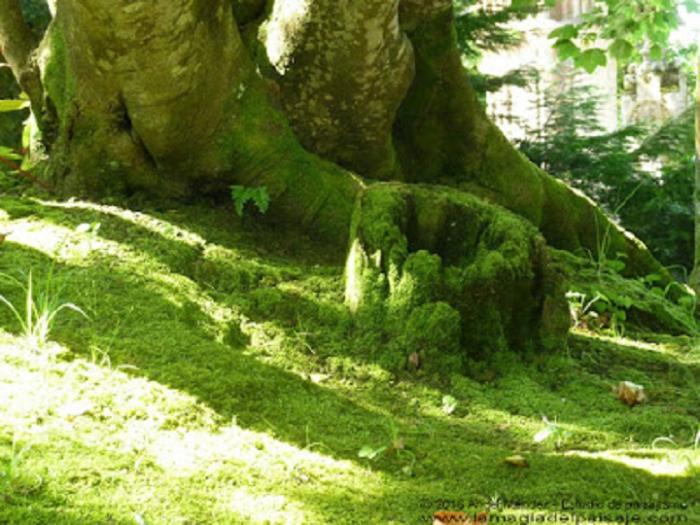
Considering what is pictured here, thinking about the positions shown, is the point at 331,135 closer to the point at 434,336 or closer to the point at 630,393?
the point at 434,336

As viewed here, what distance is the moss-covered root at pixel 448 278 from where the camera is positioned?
3537mm

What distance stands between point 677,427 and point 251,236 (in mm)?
2499

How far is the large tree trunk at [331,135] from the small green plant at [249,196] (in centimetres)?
16

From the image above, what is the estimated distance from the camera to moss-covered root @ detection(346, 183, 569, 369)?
354 centimetres

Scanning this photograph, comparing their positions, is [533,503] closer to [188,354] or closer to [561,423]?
[561,423]

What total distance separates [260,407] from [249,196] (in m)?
1.91

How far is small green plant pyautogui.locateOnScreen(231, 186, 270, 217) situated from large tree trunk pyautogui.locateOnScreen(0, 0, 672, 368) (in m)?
0.16

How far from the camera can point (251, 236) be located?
455 centimetres

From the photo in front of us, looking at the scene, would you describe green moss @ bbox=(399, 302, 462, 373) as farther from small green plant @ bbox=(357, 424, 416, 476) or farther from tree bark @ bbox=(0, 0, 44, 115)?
A: tree bark @ bbox=(0, 0, 44, 115)

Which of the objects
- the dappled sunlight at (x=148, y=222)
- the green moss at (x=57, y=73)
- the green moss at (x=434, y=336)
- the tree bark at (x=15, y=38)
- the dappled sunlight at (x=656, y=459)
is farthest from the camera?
the tree bark at (x=15, y=38)

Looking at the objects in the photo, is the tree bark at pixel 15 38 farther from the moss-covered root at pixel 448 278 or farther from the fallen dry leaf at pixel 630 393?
the fallen dry leaf at pixel 630 393

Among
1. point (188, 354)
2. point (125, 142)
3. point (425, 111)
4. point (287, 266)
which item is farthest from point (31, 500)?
point (425, 111)

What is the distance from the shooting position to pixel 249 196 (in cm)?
451

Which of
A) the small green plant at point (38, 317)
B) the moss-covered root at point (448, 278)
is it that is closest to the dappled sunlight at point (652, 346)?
the moss-covered root at point (448, 278)
